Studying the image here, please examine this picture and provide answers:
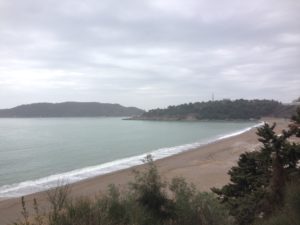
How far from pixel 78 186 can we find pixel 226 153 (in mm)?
21224

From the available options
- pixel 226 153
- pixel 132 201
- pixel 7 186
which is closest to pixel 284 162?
pixel 132 201

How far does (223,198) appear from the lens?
11.5 metres

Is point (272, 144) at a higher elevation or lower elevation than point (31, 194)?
higher

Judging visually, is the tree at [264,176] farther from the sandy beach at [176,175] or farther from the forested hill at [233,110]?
the forested hill at [233,110]

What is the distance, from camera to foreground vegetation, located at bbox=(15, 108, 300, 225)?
7.98 m

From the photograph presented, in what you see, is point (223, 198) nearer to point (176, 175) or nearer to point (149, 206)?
point (149, 206)

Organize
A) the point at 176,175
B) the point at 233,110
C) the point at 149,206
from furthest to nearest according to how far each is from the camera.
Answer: the point at 233,110
the point at 176,175
the point at 149,206

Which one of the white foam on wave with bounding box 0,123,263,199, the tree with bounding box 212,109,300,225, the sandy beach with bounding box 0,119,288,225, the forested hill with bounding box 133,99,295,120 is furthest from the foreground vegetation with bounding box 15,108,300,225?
the forested hill with bounding box 133,99,295,120

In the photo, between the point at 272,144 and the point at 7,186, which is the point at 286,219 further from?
the point at 7,186

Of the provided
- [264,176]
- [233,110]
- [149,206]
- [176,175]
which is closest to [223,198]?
[264,176]

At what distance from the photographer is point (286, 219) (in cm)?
616

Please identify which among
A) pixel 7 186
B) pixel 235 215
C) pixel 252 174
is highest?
pixel 252 174

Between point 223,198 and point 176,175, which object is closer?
point 223,198

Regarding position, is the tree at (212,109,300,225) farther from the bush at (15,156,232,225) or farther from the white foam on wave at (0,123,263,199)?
the white foam on wave at (0,123,263,199)
